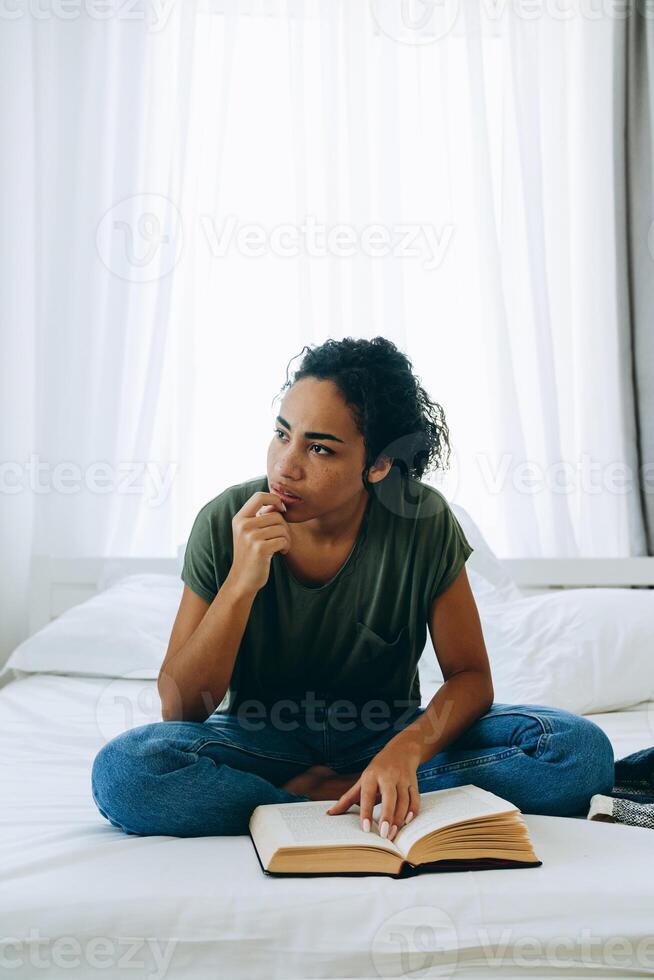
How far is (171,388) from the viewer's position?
2.41 m

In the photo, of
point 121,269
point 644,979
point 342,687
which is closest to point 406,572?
point 342,687

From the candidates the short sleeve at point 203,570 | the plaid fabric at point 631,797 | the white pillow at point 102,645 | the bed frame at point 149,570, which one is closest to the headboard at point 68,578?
the bed frame at point 149,570

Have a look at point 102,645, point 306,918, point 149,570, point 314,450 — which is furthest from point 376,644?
point 149,570

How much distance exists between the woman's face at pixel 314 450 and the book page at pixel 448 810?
387 millimetres

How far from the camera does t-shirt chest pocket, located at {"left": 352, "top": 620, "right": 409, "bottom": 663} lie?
121 cm

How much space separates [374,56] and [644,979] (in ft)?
7.52

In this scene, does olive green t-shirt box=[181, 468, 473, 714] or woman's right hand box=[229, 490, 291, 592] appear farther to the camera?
olive green t-shirt box=[181, 468, 473, 714]

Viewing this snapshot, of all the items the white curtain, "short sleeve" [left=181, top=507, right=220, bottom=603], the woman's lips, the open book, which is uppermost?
the white curtain

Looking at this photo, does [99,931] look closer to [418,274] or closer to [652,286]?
[418,274]

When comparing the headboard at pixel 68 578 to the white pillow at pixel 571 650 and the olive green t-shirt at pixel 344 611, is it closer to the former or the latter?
the white pillow at pixel 571 650

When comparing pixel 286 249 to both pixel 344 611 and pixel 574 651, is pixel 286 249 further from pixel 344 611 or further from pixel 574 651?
pixel 344 611

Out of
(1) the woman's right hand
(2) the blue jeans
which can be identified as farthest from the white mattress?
(1) the woman's right hand

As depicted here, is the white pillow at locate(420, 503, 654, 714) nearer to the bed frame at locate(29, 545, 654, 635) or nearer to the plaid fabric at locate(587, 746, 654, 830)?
the bed frame at locate(29, 545, 654, 635)

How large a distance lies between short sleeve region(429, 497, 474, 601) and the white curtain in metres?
1.09
